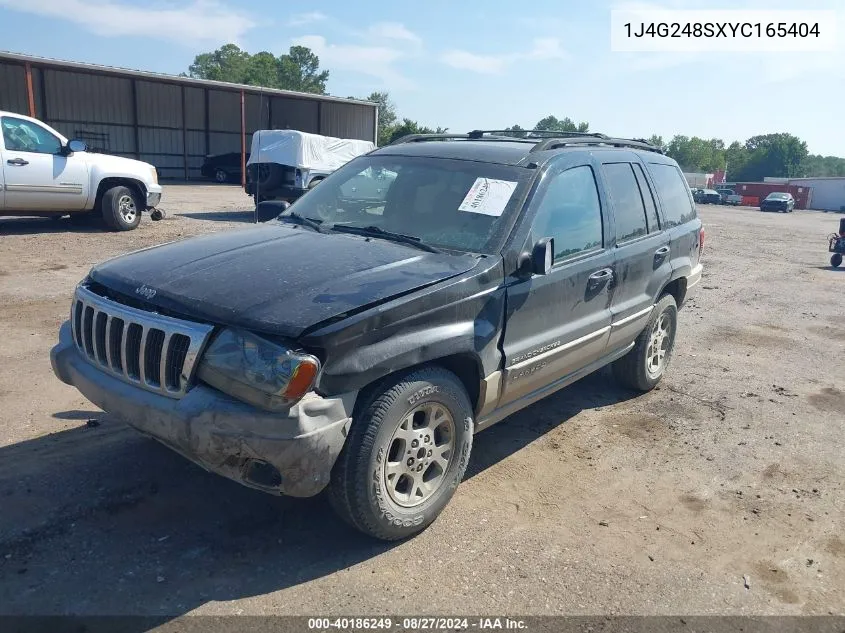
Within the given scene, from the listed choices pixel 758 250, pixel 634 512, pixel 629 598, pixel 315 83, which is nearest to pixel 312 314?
pixel 629 598

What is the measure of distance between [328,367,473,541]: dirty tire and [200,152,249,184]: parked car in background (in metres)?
30.7

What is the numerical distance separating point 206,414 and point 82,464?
1.55 meters

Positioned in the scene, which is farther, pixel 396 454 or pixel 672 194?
pixel 672 194

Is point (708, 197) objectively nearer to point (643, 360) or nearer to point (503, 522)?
point (643, 360)

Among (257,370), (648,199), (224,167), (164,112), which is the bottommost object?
(257,370)

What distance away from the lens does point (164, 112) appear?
1347 inches

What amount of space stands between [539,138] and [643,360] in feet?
6.37

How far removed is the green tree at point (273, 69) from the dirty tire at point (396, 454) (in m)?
87.0

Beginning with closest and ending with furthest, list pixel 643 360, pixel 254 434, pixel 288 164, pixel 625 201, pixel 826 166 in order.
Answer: pixel 254 434, pixel 625 201, pixel 643 360, pixel 288 164, pixel 826 166

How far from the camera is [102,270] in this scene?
3.55m

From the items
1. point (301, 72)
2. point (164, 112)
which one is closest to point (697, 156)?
point (301, 72)

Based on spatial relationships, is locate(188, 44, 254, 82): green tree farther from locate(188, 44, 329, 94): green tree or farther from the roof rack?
the roof rack

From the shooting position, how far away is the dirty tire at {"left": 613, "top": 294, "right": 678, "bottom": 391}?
546 centimetres

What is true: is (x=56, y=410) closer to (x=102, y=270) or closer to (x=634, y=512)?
(x=102, y=270)
